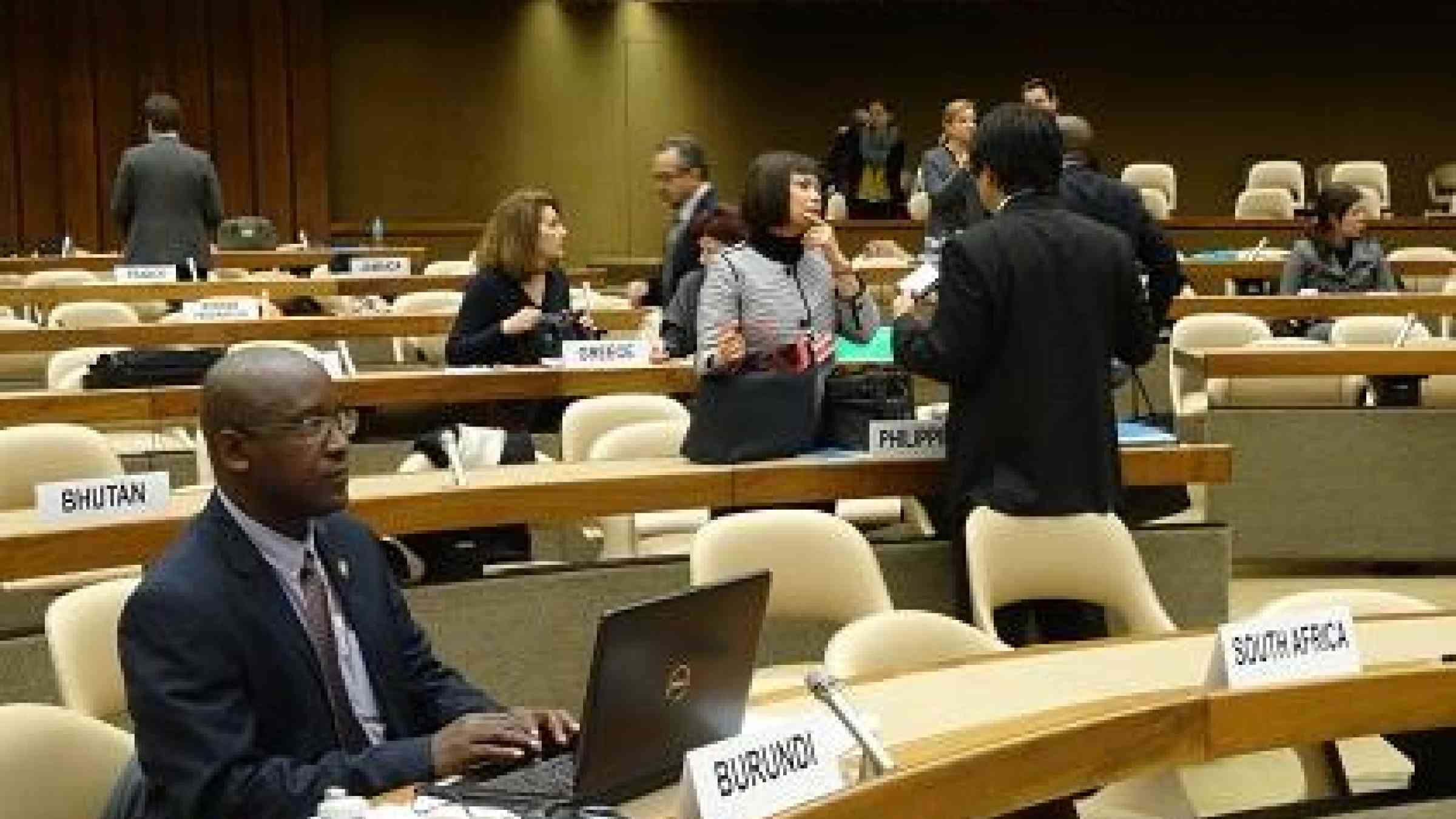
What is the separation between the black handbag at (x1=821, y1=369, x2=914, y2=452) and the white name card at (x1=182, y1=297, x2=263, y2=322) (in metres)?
3.54

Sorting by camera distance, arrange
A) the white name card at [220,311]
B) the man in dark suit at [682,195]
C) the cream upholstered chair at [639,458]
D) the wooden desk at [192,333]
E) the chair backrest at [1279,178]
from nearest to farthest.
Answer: the cream upholstered chair at [639,458]
the man in dark suit at [682,195]
the wooden desk at [192,333]
the white name card at [220,311]
the chair backrest at [1279,178]

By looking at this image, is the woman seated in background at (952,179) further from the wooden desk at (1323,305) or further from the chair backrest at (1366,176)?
the chair backrest at (1366,176)

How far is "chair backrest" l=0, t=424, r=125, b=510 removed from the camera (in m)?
6.06

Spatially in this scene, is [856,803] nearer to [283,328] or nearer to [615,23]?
[283,328]

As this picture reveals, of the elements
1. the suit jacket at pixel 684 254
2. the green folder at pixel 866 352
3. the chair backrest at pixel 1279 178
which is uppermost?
the suit jacket at pixel 684 254

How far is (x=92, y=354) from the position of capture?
331 inches

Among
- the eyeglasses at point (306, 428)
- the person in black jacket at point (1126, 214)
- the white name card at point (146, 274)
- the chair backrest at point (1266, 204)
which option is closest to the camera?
the eyeglasses at point (306, 428)

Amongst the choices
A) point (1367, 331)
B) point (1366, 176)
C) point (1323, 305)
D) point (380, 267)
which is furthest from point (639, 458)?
point (1366, 176)

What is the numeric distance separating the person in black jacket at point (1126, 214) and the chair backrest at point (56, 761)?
183 inches

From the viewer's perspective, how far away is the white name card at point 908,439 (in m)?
6.18

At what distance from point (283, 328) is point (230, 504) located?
5.86m

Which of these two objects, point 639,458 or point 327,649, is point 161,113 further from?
point 327,649

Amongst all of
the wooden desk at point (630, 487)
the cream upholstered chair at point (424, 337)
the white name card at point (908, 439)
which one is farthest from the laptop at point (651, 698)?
the cream upholstered chair at point (424, 337)

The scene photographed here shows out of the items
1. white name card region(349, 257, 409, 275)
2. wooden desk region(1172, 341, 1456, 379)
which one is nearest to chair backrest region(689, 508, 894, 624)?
wooden desk region(1172, 341, 1456, 379)
